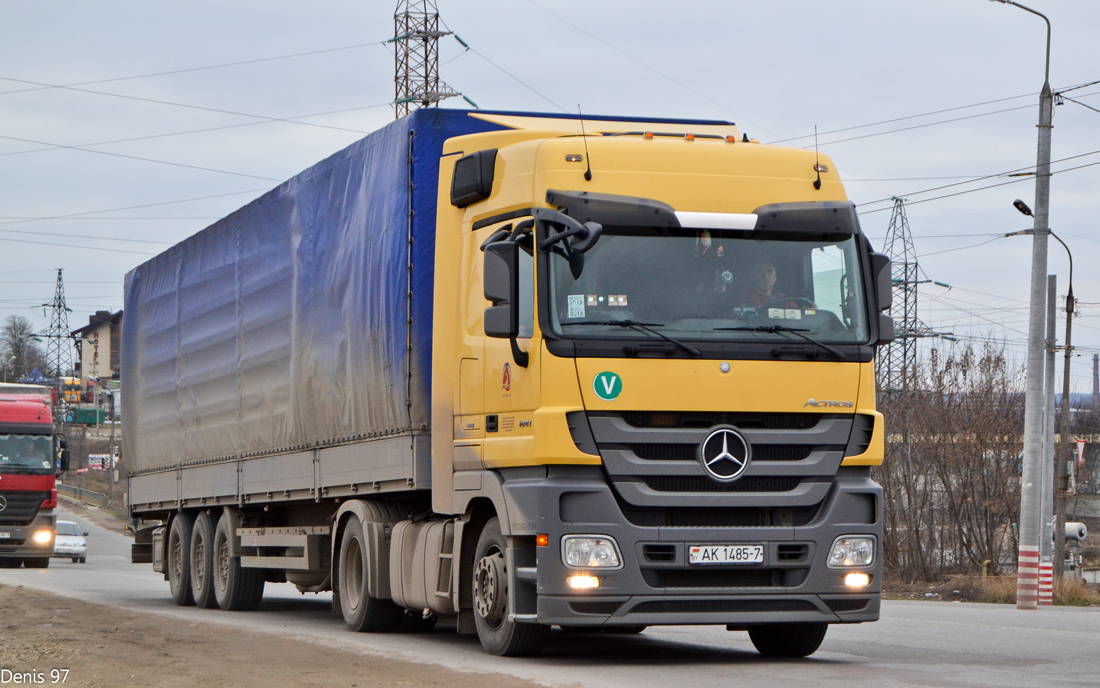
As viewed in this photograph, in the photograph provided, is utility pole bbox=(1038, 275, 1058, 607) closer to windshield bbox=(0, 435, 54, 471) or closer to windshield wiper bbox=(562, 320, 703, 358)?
windshield wiper bbox=(562, 320, 703, 358)

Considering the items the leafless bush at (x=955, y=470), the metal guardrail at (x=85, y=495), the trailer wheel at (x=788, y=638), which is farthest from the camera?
the metal guardrail at (x=85, y=495)

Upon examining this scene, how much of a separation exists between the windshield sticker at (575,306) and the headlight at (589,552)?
150 cm

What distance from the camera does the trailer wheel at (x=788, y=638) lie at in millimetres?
11086

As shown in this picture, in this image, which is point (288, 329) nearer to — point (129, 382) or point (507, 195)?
point (507, 195)

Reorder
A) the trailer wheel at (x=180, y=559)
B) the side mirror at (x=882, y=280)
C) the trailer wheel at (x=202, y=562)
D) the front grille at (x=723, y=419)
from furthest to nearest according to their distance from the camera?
the trailer wheel at (x=180, y=559) → the trailer wheel at (x=202, y=562) → the side mirror at (x=882, y=280) → the front grille at (x=723, y=419)

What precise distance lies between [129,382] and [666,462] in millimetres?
13559

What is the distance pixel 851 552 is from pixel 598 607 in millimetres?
1898

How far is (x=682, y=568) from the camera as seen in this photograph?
9.95 meters

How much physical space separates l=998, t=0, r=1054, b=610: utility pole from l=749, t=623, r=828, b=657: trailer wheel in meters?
12.7

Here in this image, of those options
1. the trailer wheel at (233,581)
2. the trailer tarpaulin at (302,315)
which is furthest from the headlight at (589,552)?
the trailer wheel at (233,581)

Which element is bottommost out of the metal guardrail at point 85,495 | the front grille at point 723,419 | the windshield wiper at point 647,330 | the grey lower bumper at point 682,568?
the metal guardrail at point 85,495

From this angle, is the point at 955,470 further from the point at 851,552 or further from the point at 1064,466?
the point at 851,552

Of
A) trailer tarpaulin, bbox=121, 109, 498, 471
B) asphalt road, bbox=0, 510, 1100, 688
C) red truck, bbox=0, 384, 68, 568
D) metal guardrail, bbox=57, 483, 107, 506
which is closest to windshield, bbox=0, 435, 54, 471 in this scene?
red truck, bbox=0, 384, 68, 568

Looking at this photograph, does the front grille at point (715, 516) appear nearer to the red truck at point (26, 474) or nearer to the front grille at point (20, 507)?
the red truck at point (26, 474)
